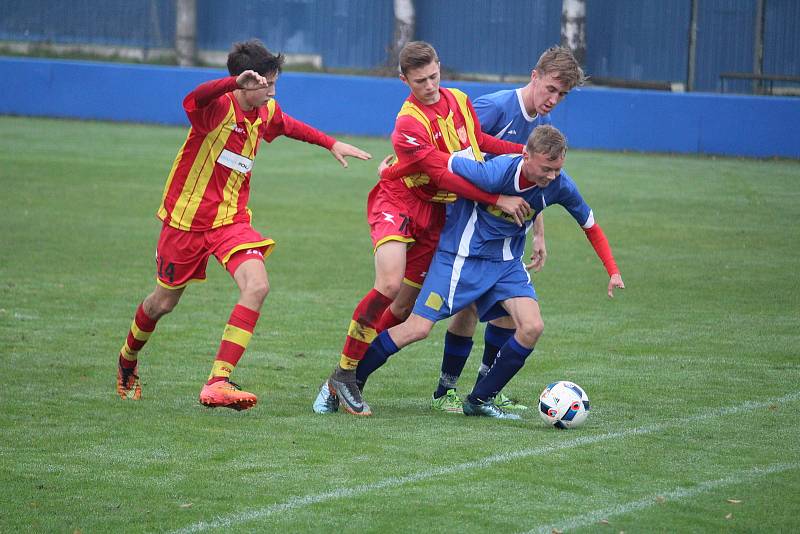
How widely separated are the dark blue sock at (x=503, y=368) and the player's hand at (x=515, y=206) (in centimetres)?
69

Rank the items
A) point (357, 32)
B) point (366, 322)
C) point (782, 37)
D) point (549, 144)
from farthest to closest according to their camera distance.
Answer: point (357, 32)
point (782, 37)
point (366, 322)
point (549, 144)

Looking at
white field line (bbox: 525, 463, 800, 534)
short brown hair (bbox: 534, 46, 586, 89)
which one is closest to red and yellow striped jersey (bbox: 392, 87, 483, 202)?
short brown hair (bbox: 534, 46, 586, 89)

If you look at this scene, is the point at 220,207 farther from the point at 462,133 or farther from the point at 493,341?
the point at 493,341

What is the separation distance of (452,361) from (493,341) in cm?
31

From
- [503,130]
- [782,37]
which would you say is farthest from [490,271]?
[782,37]

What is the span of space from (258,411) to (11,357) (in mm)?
2274

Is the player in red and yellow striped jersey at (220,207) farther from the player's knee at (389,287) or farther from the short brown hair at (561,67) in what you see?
the short brown hair at (561,67)

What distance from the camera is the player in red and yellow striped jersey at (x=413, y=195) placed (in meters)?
6.58

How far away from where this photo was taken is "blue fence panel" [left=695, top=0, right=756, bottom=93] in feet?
89.4

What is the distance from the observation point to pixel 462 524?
469cm

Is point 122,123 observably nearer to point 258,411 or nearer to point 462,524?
point 258,411

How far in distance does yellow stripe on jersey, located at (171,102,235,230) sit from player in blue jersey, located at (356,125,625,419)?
131 cm

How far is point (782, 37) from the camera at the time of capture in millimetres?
26875

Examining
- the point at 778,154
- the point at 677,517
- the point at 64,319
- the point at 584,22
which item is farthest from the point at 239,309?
the point at 584,22
